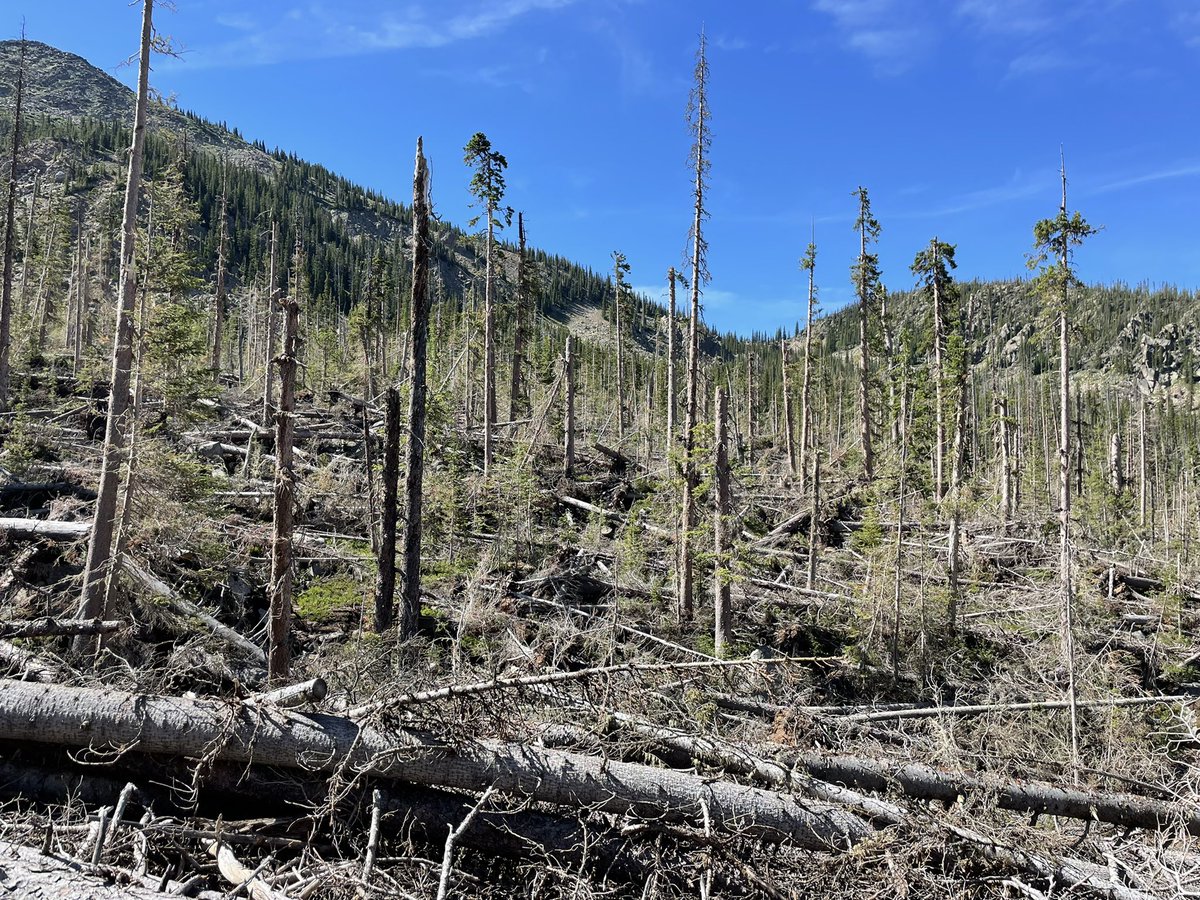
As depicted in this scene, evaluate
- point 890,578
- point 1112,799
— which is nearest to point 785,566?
point 890,578

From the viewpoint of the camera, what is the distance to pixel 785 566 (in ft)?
74.9

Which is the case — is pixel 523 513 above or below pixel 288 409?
below

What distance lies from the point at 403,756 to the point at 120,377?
1033cm

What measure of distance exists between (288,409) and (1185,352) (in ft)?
542

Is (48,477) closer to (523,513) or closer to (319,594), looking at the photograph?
(319,594)

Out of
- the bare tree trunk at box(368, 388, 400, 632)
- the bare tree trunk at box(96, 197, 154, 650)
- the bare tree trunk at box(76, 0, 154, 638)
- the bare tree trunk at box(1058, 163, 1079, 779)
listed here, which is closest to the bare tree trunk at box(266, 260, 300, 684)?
the bare tree trunk at box(96, 197, 154, 650)

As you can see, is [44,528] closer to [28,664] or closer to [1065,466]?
[28,664]

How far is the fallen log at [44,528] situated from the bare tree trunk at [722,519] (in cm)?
1299

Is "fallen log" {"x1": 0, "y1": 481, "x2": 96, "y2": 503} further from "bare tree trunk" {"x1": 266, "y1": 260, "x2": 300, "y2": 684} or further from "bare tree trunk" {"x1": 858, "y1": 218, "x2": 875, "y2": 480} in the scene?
"bare tree trunk" {"x1": 858, "y1": 218, "x2": 875, "y2": 480}

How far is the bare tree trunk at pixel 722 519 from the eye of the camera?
51.8 ft

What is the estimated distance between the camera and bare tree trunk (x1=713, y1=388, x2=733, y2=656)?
15.8m

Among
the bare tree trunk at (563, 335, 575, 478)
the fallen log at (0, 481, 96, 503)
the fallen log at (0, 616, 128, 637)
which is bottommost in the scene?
the fallen log at (0, 616, 128, 637)

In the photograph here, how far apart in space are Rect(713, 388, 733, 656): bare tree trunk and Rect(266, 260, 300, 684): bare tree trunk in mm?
9479

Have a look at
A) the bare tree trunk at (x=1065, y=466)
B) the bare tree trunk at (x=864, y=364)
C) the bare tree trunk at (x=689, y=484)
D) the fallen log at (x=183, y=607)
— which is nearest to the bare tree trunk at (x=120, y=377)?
the fallen log at (x=183, y=607)
